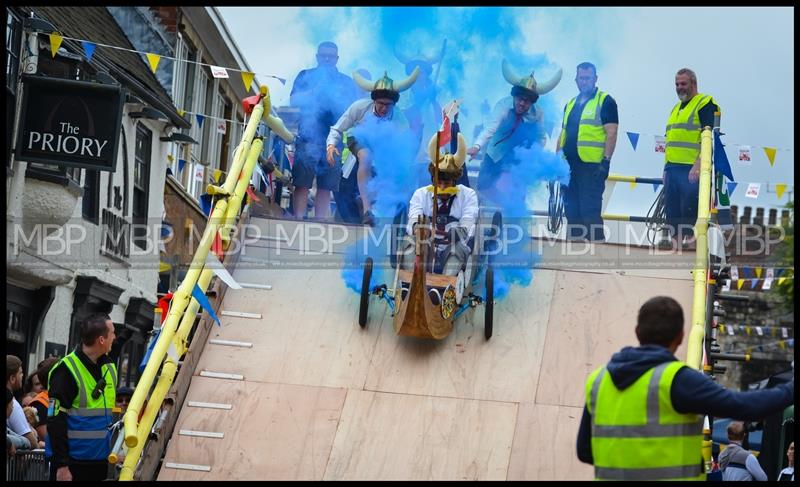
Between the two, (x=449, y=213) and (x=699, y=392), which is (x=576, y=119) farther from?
(x=699, y=392)

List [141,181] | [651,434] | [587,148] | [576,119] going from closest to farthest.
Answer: [651,434] → [587,148] → [576,119] → [141,181]

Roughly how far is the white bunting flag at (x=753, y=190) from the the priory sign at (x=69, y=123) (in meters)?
9.76

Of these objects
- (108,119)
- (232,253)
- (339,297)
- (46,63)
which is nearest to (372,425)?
(339,297)

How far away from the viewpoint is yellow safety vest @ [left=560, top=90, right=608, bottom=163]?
15070 mm

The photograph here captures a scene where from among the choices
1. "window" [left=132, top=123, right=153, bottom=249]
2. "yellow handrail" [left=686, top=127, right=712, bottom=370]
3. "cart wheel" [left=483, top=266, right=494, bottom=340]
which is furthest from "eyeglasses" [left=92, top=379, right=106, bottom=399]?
"window" [left=132, top=123, right=153, bottom=249]

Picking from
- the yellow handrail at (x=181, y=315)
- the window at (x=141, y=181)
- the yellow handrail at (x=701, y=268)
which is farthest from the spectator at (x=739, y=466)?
the window at (x=141, y=181)

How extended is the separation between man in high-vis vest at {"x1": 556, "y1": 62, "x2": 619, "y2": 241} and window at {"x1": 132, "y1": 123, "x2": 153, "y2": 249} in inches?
378

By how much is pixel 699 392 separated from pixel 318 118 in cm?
1144

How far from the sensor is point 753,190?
20062mm

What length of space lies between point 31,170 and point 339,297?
6221 millimetres

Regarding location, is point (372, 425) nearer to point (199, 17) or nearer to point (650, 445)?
point (650, 445)

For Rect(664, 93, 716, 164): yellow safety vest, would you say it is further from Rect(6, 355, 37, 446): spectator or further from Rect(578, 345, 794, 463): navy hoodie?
Rect(578, 345, 794, 463): navy hoodie

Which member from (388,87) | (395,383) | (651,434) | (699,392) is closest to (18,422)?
(395,383)

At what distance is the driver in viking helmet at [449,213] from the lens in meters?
12.0
